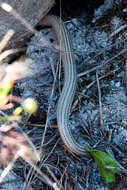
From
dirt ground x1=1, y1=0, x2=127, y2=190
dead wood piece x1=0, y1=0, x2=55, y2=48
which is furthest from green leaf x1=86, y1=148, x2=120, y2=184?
dead wood piece x1=0, y1=0, x2=55, y2=48

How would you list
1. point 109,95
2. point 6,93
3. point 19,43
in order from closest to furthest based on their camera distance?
point 109,95, point 6,93, point 19,43

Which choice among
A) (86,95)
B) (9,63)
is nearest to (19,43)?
(9,63)

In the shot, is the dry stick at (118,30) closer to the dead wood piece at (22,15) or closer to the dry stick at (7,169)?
the dead wood piece at (22,15)

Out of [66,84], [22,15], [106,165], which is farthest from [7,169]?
[22,15]

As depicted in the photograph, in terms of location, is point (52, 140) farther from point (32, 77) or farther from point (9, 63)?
point (9, 63)

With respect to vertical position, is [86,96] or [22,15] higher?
A: [22,15]

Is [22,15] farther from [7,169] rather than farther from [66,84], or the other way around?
[7,169]

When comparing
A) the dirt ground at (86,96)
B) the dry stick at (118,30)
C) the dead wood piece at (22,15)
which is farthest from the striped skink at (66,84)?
the dry stick at (118,30)
